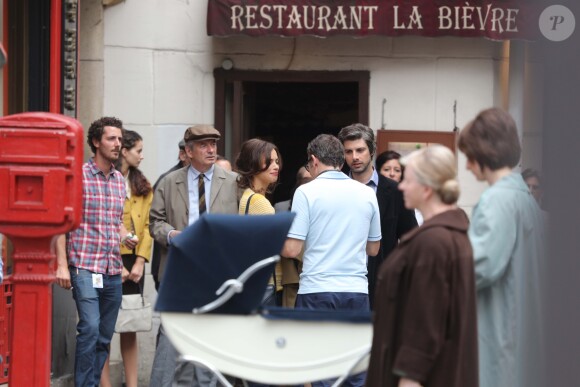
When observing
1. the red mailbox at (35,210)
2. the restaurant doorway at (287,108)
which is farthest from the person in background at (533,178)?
the restaurant doorway at (287,108)

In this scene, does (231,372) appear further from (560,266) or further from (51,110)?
(51,110)

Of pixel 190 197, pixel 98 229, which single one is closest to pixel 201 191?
pixel 190 197

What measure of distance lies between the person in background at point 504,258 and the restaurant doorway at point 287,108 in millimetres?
6119

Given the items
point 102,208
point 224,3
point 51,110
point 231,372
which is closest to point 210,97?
point 224,3

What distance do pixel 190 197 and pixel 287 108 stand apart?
509 centimetres

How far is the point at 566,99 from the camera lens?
2297 millimetres

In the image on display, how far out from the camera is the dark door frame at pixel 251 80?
433 inches

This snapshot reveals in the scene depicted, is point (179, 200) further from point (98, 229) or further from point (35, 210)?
point (35, 210)

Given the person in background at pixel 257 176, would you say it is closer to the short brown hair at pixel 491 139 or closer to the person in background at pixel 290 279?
the person in background at pixel 290 279

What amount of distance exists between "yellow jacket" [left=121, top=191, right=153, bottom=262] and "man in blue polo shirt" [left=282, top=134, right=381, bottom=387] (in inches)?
85.3

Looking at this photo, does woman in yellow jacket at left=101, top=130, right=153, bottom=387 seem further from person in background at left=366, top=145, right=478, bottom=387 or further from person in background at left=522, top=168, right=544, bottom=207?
person in background at left=366, top=145, right=478, bottom=387

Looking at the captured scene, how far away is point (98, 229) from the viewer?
8.10 meters

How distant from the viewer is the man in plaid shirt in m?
7.99

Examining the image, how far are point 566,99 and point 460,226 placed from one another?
2.29 metres
